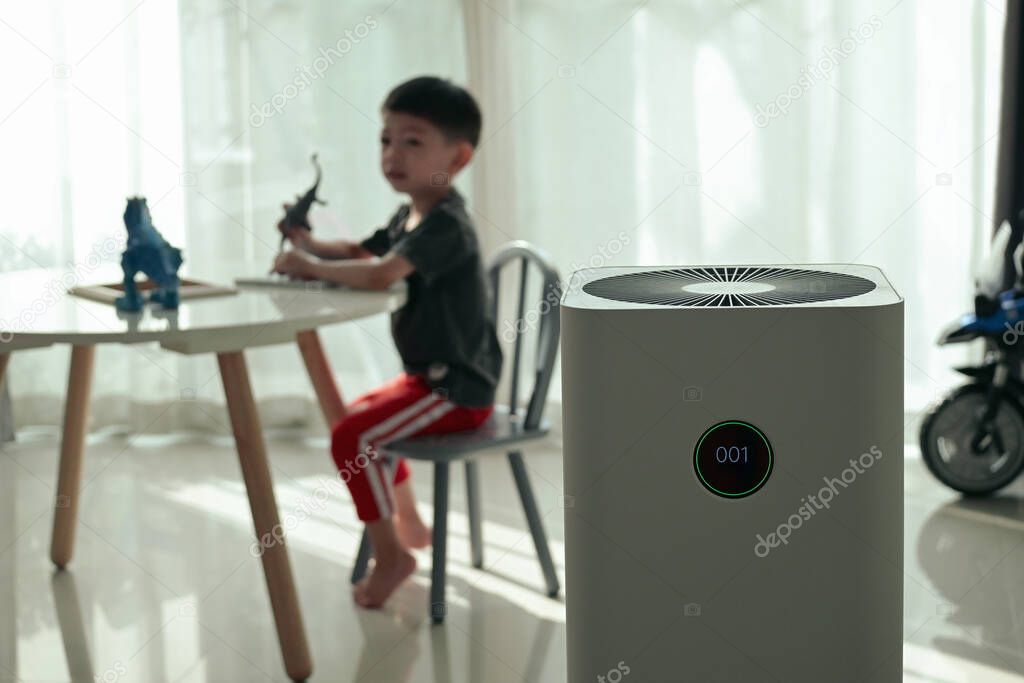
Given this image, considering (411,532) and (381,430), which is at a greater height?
(381,430)

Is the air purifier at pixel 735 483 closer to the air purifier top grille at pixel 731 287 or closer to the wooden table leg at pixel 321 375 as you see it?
the air purifier top grille at pixel 731 287

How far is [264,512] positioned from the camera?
2000 millimetres

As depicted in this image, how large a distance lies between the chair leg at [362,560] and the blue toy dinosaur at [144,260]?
0.64m

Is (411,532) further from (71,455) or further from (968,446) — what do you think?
(968,446)

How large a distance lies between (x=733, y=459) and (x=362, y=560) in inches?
51.6

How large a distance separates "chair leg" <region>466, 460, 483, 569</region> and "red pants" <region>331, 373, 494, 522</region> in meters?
0.23

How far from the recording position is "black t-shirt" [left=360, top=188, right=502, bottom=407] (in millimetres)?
2234

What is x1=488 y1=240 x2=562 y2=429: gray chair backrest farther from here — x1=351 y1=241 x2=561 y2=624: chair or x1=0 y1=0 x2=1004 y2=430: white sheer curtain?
x1=0 y1=0 x2=1004 y2=430: white sheer curtain

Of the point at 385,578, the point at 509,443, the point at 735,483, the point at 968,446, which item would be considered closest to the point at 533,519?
the point at 509,443
